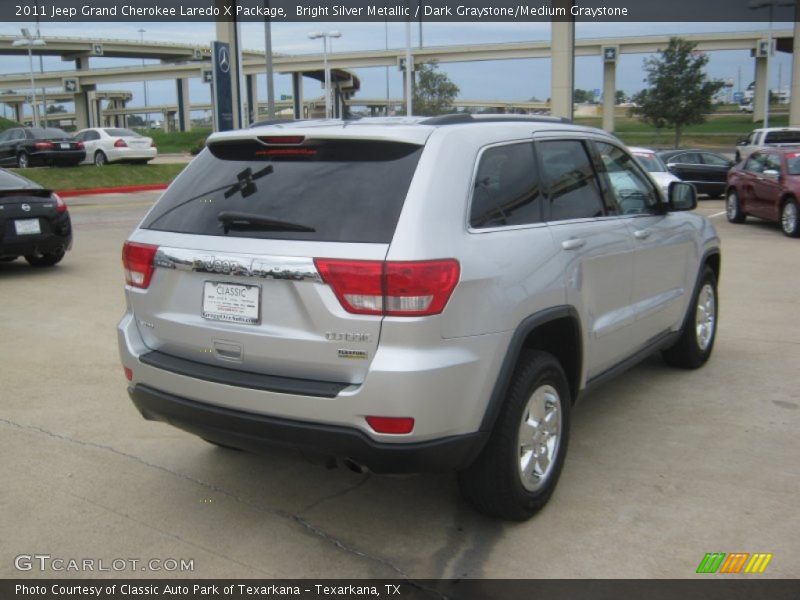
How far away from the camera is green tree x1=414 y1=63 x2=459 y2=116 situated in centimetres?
5562

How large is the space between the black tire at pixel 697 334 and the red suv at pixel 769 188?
30.7 ft

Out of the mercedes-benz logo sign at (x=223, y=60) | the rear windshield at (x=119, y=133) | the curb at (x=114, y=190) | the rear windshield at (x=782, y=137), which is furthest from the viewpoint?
the rear windshield at (x=119, y=133)

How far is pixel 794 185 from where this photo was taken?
14.8m

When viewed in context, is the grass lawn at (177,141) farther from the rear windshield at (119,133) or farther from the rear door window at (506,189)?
the rear door window at (506,189)

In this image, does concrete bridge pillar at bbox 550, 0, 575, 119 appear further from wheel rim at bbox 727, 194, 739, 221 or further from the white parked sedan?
wheel rim at bbox 727, 194, 739, 221

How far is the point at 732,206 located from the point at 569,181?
14337 mm

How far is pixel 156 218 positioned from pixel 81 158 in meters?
28.2

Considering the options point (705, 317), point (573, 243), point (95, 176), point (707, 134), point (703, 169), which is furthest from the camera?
point (707, 134)

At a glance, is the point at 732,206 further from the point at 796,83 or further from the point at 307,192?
the point at 796,83

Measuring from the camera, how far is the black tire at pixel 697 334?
6.11m

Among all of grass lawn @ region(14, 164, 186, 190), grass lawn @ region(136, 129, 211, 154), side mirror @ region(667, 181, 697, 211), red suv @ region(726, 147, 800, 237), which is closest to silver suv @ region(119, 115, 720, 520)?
side mirror @ region(667, 181, 697, 211)

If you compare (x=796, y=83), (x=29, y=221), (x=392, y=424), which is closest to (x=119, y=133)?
(x=29, y=221)

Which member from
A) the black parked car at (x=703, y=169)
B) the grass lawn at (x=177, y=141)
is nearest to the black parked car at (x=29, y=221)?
the black parked car at (x=703, y=169)

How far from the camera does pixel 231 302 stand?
11.8 ft
